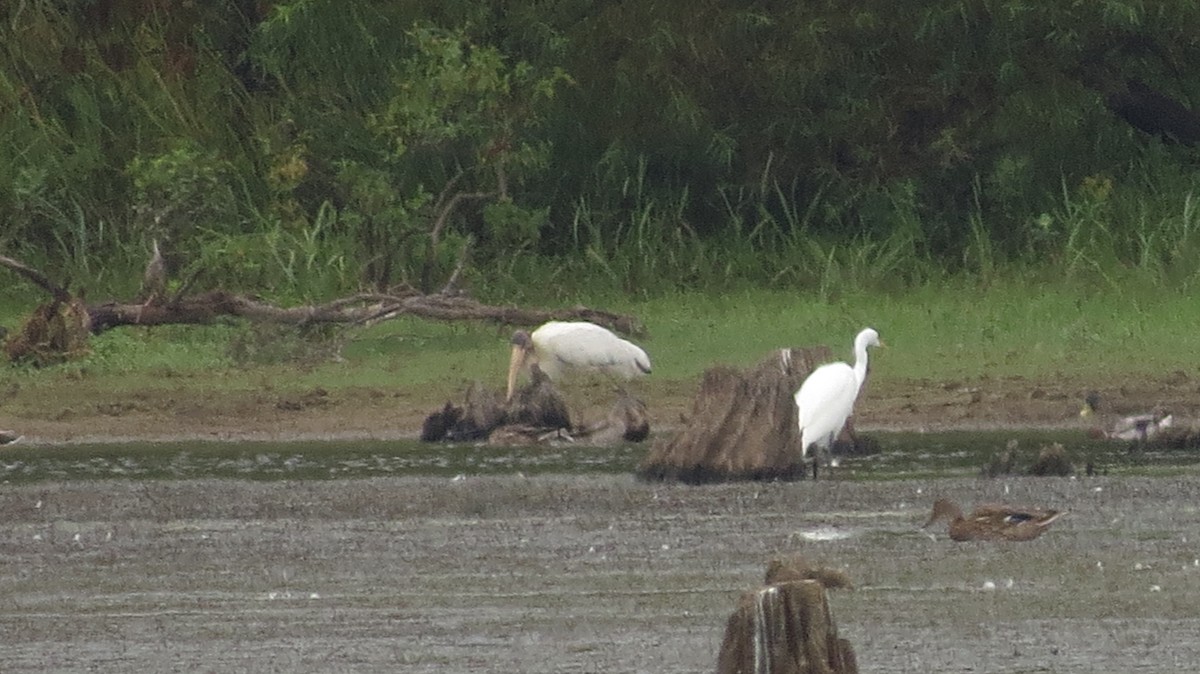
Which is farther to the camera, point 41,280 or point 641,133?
point 641,133

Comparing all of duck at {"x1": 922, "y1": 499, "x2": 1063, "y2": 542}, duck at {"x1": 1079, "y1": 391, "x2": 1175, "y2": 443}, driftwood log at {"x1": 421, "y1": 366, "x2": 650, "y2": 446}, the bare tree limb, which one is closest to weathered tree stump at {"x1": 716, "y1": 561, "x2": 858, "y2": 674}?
→ duck at {"x1": 922, "y1": 499, "x2": 1063, "y2": 542}

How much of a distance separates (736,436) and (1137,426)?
2.40 m

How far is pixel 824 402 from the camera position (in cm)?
1160

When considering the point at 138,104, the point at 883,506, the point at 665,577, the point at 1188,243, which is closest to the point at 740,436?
the point at 883,506

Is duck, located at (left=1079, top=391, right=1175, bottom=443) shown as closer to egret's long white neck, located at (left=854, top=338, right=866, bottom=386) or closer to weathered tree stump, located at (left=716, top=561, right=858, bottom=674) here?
egret's long white neck, located at (left=854, top=338, right=866, bottom=386)

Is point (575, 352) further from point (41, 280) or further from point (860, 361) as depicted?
point (41, 280)

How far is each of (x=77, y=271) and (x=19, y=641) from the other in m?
11.2

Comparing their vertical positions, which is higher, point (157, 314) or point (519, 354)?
point (519, 354)

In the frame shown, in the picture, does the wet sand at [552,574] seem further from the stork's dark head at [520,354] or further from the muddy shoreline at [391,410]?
the stork's dark head at [520,354]

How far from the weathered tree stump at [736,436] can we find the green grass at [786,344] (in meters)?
3.55

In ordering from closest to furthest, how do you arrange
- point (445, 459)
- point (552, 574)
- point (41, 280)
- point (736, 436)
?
point (552, 574) < point (736, 436) < point (445, 459) < point (41, 280)

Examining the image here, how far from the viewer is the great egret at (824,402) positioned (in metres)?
11.5

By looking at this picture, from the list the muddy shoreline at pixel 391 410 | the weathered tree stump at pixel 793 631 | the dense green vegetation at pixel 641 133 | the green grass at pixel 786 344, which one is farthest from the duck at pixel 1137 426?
the weathered tree stump at pixel 793 631

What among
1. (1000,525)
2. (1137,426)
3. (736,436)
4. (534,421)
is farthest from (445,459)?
(1000,525)
